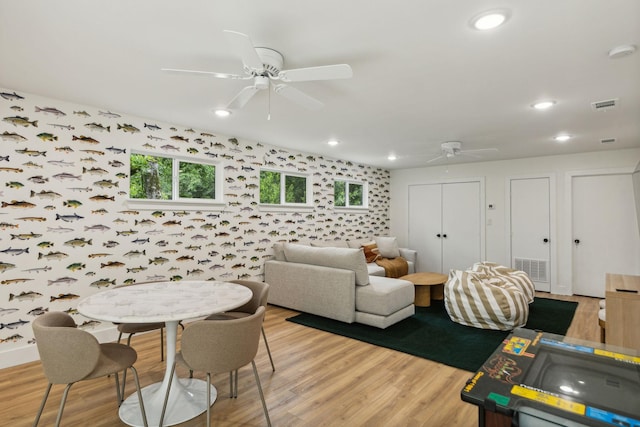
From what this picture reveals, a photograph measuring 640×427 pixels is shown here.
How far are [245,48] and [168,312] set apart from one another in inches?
60.7

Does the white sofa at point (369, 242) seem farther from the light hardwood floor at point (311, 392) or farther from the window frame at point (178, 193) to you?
the light hardwood floor at point (311, 392)

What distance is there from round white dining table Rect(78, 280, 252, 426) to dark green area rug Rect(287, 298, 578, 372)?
1.77 m

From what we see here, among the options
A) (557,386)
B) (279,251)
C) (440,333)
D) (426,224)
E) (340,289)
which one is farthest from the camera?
(426,224)

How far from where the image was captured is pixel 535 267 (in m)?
6.09

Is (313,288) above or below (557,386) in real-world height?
below

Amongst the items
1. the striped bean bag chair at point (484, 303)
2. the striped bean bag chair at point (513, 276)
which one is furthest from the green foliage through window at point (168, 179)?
the striped bean bag chair at point (513, 276)

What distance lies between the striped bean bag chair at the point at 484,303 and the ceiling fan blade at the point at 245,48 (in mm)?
3380

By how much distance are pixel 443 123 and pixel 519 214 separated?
338 centimetres

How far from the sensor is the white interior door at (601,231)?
529cm

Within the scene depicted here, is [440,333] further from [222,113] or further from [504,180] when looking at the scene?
[504,180]

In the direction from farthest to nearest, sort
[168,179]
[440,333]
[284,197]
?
[284,197] → [168,179] → [440,333]

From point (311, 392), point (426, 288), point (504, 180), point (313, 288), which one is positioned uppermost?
point (504, 180)

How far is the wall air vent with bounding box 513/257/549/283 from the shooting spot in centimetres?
600

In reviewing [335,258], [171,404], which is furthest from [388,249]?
[171,404]
